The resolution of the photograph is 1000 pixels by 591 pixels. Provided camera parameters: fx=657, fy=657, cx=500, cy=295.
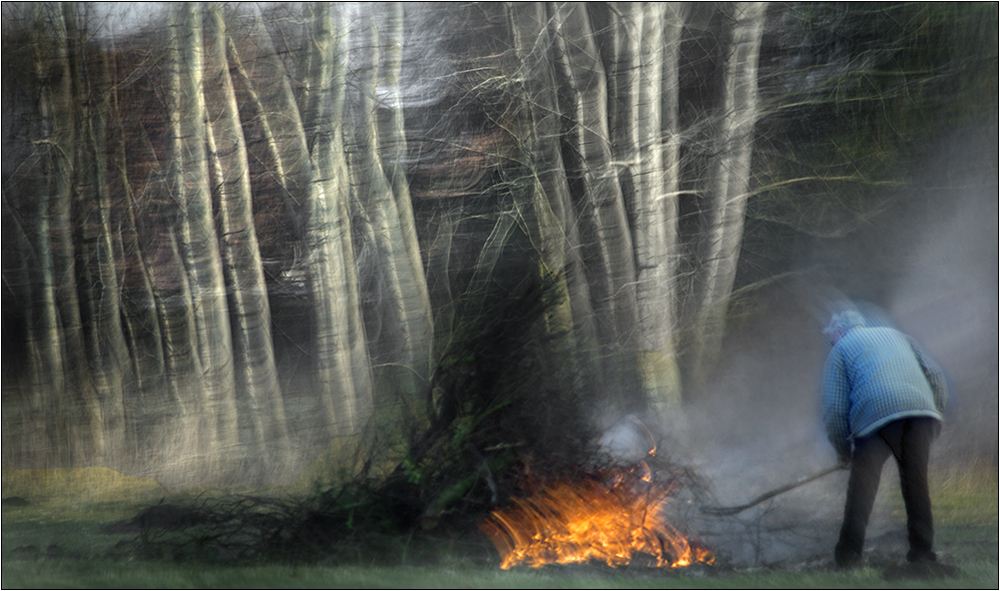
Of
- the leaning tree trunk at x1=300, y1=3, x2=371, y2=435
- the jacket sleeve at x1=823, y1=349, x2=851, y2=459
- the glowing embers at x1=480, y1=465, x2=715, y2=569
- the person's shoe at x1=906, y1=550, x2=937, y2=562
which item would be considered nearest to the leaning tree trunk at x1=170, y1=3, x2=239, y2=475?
the leaning tree trunk at x1=300, y1=3, x2=371, y2=435

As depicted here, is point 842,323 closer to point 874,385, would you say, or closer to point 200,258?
point 874,385

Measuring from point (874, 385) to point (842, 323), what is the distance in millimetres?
422

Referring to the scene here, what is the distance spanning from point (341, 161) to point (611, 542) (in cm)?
303

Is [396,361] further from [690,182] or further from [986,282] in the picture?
[986,282]

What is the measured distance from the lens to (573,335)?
4277 mm

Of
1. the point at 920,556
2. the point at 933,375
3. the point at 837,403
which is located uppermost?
the point at 933,375

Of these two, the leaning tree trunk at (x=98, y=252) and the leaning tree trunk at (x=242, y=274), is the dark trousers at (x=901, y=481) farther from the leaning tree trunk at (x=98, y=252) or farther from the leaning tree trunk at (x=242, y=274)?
the leaning tree trunk at (x=98, y=252)

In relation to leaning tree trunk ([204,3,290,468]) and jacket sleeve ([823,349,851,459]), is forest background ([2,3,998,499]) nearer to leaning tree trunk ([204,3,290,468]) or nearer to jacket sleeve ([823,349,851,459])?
leaning tree trunk ([204,3,290,468])

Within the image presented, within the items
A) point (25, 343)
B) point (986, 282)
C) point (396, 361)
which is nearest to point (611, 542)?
point (396, 361)

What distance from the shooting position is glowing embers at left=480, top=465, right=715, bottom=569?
4.15 meters

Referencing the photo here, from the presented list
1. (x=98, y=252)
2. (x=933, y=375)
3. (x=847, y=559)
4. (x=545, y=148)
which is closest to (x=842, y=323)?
(x=933, y=375)

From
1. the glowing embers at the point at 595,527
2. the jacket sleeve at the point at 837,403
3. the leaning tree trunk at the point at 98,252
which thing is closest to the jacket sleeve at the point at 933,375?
the jacket sleeve at the point at 837,403

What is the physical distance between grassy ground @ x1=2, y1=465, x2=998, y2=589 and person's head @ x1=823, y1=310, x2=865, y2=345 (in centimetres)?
106

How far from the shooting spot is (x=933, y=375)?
4148 mm
